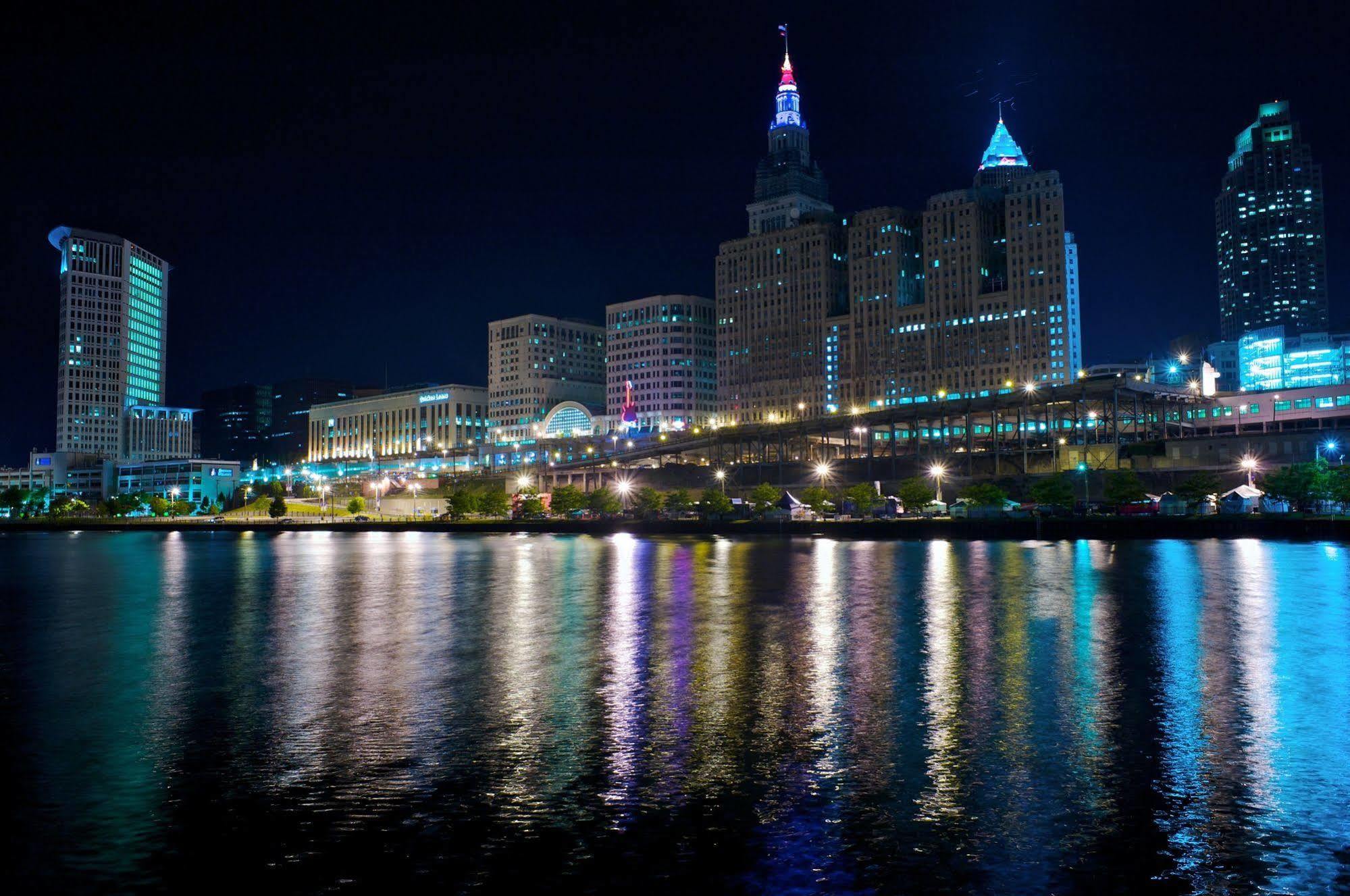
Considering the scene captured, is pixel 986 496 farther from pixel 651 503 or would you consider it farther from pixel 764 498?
pixel 651 503

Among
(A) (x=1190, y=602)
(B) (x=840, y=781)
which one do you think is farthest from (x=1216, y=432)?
(B) (x=840, y=781)

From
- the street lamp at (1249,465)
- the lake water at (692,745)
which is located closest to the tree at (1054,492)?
the street lamp at (1249,465)

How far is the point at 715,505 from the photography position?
13650 centimetres

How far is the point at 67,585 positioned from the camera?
2484 inches

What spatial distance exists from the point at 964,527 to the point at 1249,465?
1477 inches

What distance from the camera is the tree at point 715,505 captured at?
13625 centimetres

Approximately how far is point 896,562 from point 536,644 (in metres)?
42.3

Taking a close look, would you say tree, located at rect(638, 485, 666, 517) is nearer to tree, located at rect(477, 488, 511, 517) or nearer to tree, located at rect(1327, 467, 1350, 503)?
tree, located at rect(477, 488, 511, 517)

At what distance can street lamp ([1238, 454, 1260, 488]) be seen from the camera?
375 feet

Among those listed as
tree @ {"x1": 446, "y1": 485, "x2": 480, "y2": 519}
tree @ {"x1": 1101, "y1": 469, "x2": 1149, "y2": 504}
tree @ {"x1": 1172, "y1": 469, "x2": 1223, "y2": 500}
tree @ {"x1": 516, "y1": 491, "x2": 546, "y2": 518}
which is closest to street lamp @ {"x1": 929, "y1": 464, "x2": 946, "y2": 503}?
tree @ {"x1": 1101, "y1": 469, "x2": 1149, "y2": 504}

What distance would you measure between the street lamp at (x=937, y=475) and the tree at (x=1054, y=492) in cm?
1468

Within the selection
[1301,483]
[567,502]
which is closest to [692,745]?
[1301,483]

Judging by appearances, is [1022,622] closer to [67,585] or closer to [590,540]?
→ [67,585]

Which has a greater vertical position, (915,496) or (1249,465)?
(1249,465)
